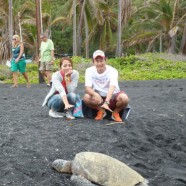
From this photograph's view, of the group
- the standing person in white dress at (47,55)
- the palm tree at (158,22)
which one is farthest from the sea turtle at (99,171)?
the palm tree at (158,22)

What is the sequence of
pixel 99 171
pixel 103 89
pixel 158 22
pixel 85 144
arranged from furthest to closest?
pixel 158 22 < pixel 103 89 < pixel 85 144 < pixel 99 171

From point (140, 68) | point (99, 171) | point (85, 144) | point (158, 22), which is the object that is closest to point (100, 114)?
point (85, 144)

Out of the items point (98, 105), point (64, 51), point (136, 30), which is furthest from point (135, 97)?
point (64, 51)

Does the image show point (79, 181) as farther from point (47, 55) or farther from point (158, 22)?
point (158, 22)

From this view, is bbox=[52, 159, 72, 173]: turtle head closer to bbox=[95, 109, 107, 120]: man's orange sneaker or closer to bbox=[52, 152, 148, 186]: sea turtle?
bbox=[52, 152, 148, 186]: sea turtle

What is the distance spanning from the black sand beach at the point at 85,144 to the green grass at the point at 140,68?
6829 millimetres

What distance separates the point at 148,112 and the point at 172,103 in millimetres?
1130

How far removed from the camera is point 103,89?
4.51 m

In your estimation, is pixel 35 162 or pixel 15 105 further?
pixel 15 105

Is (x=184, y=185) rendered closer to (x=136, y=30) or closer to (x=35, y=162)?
(x=35, y=162)

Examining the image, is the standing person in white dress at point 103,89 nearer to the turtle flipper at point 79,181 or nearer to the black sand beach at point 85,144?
the black sand beach at point 85,144

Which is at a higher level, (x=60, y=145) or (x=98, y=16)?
(x=98, y=16)

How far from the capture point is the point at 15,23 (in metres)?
25.1

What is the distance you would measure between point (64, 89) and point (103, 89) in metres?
0.45
